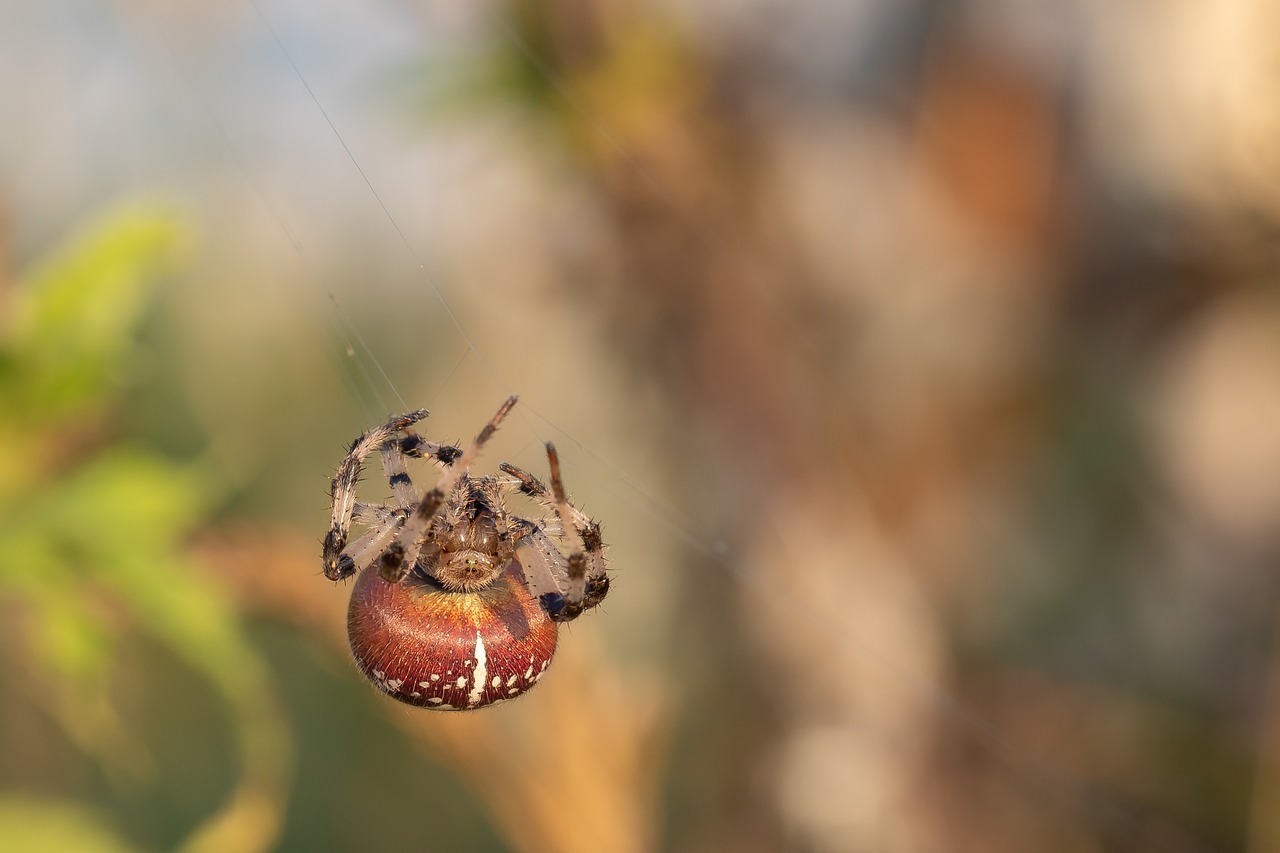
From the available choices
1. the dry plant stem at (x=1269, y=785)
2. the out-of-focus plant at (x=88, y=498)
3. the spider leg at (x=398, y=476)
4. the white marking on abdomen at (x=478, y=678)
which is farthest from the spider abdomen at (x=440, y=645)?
the dry plant stem at (x=1269, y=785)

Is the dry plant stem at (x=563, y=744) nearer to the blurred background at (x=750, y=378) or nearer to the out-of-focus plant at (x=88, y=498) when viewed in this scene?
the blurred background at (x=750, y=378)

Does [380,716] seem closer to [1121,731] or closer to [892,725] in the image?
[892,725]

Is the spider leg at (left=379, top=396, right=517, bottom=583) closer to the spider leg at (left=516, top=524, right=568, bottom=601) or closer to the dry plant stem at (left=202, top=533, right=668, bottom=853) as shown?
the spider leg at (left=516, top=524, right=568, bottom=601)

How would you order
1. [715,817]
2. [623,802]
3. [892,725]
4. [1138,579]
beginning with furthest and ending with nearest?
[1138,579] < [715,817] < [892,725] < [623,802]

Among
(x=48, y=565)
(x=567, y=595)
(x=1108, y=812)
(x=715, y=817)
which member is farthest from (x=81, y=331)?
(x=1108, y=812)

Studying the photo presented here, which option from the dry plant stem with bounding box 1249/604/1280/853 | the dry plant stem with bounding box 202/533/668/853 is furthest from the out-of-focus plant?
the dry plant stem with bounding box 1249/604/1280/853
